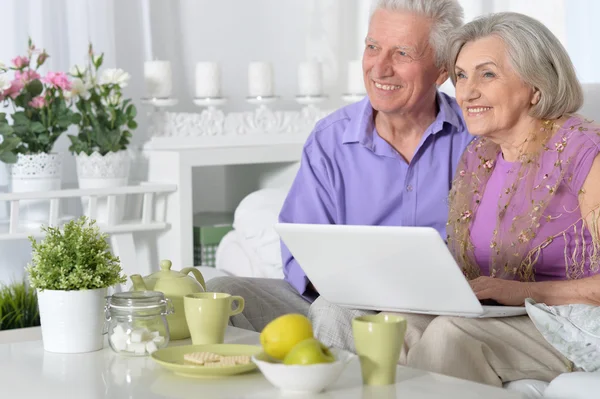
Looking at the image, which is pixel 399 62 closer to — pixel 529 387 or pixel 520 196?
pixel 520 196

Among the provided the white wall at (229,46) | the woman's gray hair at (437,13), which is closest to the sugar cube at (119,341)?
the woman's gray hair at (437,13)

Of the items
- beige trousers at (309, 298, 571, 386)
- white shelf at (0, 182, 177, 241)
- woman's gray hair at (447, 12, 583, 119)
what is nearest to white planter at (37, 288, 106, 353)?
beige trousers at (309, 298, 571, 386)

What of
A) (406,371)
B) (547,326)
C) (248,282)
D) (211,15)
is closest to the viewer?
(406,371)

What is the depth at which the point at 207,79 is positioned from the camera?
3.25 metres

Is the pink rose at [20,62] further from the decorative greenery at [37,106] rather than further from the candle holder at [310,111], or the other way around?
the candle holder at [310,111]

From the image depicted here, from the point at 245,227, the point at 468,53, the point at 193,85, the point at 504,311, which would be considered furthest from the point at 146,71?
the point at 504,311

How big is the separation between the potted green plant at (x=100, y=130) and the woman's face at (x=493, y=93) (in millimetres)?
1242

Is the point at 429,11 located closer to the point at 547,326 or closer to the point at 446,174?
the point at 446,174

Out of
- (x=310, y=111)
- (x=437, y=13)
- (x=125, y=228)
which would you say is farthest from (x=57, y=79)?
(x=437, y=13)

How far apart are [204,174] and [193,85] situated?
0.31 meters

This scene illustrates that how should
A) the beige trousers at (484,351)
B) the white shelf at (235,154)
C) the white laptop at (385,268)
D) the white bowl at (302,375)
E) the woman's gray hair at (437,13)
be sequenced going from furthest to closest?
the white shelf at (235,154) → the woman's gray hair at (437,13) → the beige trousers at (484,351) → the white laptop at (385,268) → the white bowl at (302,375)

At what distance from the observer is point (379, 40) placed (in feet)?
7.66

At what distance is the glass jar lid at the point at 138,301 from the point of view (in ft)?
5.48

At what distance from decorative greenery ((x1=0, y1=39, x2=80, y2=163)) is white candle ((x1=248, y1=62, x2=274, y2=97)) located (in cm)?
64
